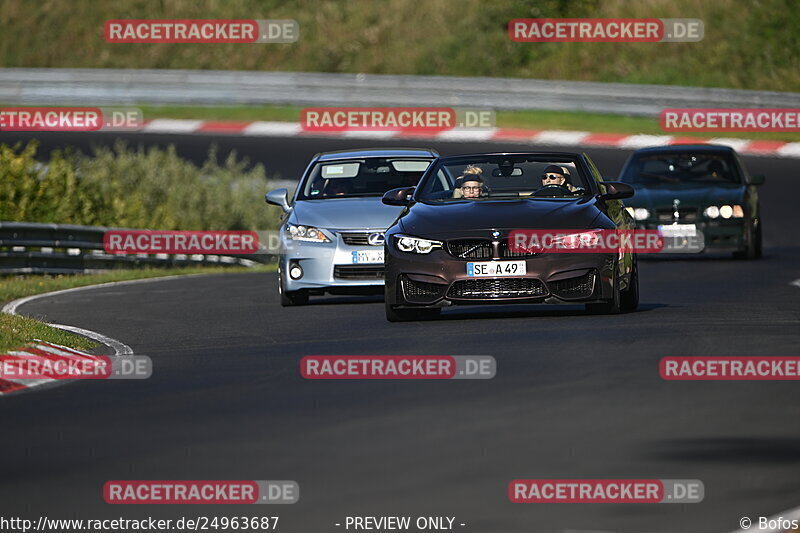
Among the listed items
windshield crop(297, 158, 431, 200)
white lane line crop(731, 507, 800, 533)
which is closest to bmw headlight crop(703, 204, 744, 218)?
windshield crop(297, 158, 431, 200)

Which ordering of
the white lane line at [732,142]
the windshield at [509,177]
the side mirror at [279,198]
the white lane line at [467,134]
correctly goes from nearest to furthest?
the windshield at [509,177] → the side mirror at [279,198] → the white lane line at [732,142] → the white lane line at [467,134]

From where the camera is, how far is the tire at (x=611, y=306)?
13.8 meters

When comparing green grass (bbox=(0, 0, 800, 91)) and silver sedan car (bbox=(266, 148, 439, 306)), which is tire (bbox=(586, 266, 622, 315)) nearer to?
silver sedan car (bbox=(266, 148, 439, 306))

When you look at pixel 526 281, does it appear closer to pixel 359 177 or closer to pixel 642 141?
→ pixel 359 177

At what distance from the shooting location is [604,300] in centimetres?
1364

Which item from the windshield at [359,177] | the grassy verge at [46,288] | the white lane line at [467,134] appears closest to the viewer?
the grassy verge at [46,288]

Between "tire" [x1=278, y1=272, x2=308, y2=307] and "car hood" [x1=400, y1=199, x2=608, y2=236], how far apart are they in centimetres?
260

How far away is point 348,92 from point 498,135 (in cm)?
392

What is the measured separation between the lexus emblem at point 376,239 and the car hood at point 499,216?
1909mm

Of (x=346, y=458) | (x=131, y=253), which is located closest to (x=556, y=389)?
(x=346, y=458)

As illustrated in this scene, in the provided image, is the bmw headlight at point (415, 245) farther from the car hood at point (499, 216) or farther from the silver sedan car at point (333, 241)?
the silver sedan car at point (333, 241)

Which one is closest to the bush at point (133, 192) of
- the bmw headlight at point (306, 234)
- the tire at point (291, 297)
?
the tire at point (291, 297)

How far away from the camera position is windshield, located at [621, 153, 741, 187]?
897 inches

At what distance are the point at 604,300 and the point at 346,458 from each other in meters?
6.20
